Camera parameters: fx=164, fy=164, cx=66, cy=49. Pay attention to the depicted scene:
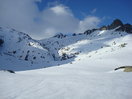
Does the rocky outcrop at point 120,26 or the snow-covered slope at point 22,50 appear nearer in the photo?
the snow-covered slope at point 22,50

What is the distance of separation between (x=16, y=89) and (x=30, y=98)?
131cm

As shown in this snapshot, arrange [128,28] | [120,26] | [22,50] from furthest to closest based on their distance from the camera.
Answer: [120,26] → [128,28] → [22,50]

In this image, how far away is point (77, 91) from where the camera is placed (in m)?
6.26

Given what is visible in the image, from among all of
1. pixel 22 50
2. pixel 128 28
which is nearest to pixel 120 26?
pixel 128 28

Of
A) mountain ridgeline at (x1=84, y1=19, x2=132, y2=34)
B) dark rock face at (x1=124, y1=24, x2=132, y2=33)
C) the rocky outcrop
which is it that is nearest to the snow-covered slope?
mountain ridgeline at (x1=84, y1=19, x2=132, y2=34)

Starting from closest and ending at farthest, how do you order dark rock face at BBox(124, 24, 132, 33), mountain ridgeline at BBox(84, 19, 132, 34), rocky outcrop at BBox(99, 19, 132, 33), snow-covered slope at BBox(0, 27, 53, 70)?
1. snow-covered slope at BBox(0, 27, 53, 70)
2. dark rock face at BBox(124, 24, 132, 33)
3. mountain ridgeline at BBox(84, 19, 132, 34)
4. rocky outcrop at BBox(99, 19, 132, 33)

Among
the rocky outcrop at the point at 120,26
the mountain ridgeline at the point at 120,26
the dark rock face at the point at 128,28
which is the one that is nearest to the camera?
the dark rock face at the point at 128,28

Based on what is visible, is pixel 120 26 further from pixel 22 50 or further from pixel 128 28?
pixel 22 50

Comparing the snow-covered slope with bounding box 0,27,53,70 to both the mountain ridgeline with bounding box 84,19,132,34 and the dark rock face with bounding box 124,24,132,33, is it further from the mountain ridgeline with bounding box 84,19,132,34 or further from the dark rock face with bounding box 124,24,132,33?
the dark rock face with bounding box 124,24,132,33

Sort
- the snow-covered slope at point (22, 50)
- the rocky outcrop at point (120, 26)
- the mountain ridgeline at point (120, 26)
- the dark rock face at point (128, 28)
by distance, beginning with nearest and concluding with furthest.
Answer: the snow-covered slope at point (22, 50) → the dark rock face at point (128, 28) → the mountain ridgeline at point (120, 26) → the rocky outcrop at point (120, 26)

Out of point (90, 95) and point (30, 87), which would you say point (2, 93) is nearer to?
A: point (30, 87)

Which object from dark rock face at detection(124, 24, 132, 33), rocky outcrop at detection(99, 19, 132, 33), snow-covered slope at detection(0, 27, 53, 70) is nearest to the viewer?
snow-covered slope at detection(0, 27, 53, 70)

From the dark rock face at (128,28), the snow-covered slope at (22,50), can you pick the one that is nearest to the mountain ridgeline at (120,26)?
the dark rock face at (128,28)

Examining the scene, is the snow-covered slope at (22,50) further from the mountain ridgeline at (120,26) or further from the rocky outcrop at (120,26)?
the rocky outcrop at (120,26)
